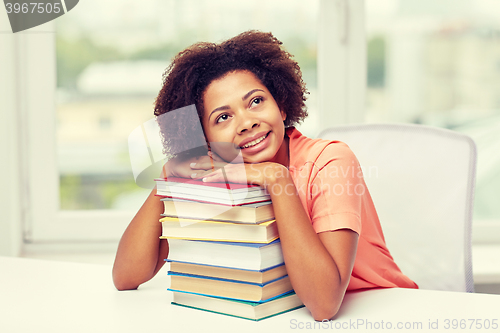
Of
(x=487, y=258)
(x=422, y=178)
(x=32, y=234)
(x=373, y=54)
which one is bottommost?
(x=487, y=258)

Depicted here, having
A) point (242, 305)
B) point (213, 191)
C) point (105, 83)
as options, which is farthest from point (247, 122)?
point (105, 83)

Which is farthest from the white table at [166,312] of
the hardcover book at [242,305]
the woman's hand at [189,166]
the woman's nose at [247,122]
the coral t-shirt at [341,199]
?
the woman's nose at [247,122]

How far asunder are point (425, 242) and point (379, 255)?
24cm

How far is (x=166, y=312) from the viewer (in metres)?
0.76

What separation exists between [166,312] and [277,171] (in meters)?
0.29

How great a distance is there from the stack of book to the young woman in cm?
3

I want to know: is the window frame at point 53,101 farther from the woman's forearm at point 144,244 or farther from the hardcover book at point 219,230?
the hardcover book at point 219,230

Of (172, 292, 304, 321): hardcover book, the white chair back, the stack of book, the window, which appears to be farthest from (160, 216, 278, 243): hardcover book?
the window

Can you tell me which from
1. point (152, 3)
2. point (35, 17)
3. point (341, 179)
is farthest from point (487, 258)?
point (35, 17)

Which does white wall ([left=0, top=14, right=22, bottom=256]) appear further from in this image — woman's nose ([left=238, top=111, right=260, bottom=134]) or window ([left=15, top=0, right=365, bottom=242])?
woman's nose ([left=238, top=111, right=260, bottom=134])

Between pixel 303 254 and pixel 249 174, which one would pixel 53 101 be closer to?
pixel 249 174

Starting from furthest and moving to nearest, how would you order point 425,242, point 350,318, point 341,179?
point 425,242
point 341,179
point 350,318

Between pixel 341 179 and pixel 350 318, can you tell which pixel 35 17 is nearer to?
pixel 341 179

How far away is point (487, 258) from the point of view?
1795 mm
